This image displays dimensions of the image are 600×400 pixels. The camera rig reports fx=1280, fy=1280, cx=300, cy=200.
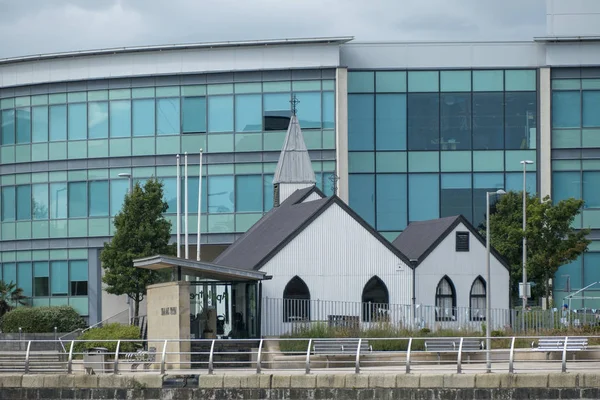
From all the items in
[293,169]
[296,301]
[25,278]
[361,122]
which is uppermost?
[361,122]

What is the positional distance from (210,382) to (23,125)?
41971mm

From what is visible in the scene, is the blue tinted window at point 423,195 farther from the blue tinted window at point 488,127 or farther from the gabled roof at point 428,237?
the gabled roof at point 428,237

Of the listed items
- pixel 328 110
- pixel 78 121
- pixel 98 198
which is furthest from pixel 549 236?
pixel 78 121

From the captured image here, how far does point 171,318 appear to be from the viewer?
137 feet

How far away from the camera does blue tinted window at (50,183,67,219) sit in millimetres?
72312

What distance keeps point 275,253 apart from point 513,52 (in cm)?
2691

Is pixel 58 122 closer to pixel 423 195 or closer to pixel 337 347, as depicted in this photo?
pixel 423 195

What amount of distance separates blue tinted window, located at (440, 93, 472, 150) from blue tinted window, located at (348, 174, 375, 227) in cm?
457

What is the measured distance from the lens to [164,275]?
49375mm

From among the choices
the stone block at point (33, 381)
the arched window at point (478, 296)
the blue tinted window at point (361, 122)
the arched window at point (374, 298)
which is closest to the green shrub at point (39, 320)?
the blue tinted window at point (361, 122)

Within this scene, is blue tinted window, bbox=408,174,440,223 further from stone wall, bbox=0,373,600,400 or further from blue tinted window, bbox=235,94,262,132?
stone wall, bbox=0,373,600,400

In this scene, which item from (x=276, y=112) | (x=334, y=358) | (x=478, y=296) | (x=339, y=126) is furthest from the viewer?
(x=276, y=112)

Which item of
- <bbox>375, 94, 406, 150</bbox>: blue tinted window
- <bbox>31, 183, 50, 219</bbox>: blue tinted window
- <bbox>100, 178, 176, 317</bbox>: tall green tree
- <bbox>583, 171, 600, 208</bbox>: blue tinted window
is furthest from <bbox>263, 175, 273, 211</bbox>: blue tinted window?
<bbox>583, 171, 600, 208</bbox>: blue tinted window

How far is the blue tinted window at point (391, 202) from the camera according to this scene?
230 ft
